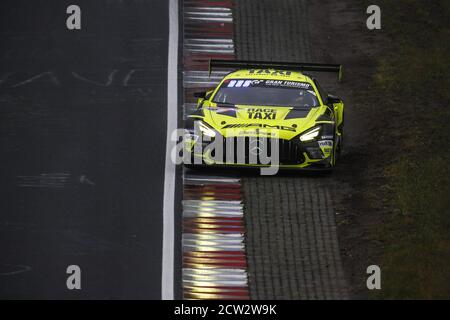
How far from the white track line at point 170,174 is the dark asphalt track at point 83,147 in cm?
11

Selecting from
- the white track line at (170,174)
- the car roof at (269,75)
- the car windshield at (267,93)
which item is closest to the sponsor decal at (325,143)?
the car windshield at (267,93)

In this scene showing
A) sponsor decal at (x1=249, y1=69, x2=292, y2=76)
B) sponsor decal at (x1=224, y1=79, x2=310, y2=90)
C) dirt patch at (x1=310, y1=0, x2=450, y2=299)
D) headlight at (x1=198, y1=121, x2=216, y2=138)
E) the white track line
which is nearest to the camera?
the white track line

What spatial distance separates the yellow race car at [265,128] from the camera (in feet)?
68.2

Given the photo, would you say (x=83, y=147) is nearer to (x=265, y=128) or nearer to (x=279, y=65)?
(x=265, y=128)

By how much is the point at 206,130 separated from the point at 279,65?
415 cm

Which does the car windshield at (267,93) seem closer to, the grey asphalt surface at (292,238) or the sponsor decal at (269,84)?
the sponsor decal at (269,84)

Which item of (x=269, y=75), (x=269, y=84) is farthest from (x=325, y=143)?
(x=269, y=75)

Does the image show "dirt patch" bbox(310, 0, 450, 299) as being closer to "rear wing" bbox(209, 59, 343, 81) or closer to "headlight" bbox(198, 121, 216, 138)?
"rear wing" bbox(209, 59, 343, 81)

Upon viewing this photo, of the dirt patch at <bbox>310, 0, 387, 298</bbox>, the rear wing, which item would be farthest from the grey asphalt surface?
the rear wing

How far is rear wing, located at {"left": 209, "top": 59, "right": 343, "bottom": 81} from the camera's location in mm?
24547

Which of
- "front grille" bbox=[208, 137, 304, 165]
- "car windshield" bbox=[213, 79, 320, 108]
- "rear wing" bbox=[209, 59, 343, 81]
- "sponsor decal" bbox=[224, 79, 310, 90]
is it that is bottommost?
"front grille" bbox=[208, 137, 304, 165]

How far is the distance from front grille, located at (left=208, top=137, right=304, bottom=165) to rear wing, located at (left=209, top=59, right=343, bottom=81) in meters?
3.88

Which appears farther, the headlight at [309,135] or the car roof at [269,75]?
the car roof at [269,75]

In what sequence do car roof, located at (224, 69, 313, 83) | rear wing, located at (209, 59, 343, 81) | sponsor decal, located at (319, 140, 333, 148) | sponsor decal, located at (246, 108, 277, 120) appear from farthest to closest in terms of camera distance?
rear wing, located at (209, 59, 343, 81) → car roof, located at (224, 69, 313, 83) → sponsor decal, located at (246, 108, 277, 120) → sponsor decal, located at (319, 140, 333, 148)
